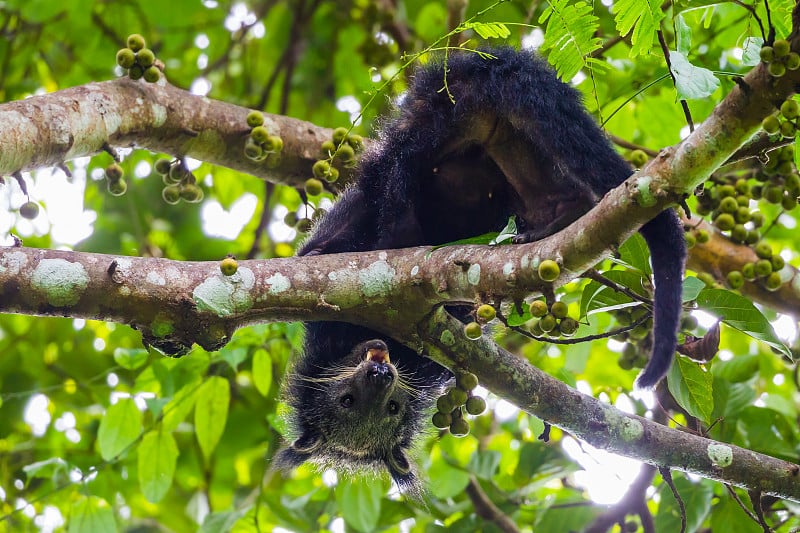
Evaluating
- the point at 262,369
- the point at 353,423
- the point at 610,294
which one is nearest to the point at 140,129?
the point at 262,369

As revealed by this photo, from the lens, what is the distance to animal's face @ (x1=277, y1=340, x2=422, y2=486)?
388 centimetres

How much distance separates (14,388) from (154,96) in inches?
88.5

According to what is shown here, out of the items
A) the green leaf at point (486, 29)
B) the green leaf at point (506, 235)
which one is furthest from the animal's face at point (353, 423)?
the green leaf at point (486, 29)

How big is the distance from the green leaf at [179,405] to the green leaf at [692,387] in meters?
2.09

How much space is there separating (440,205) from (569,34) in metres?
1.21

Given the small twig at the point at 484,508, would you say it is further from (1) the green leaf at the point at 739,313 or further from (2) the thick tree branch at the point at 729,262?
(1) the green leaf at the point at 739,313

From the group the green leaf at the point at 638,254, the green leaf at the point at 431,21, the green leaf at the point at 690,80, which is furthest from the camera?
the green leaf at the point at 431,21

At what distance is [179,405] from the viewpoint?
3.88 m

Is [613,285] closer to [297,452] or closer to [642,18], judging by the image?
[642,18]

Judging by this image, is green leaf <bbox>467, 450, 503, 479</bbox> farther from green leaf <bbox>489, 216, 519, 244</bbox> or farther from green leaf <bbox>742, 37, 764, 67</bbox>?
green leaf <bbox>742, 37, 764, 67</bbox>

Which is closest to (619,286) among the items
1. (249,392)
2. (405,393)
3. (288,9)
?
(405,393)

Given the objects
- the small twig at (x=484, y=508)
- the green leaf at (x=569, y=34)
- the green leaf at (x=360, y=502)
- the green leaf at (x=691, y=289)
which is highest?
the green leaf at (x=569, y=34)

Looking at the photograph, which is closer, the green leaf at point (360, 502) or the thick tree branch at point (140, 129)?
the thick tree branch at point (140, 129)

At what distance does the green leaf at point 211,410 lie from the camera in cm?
384
